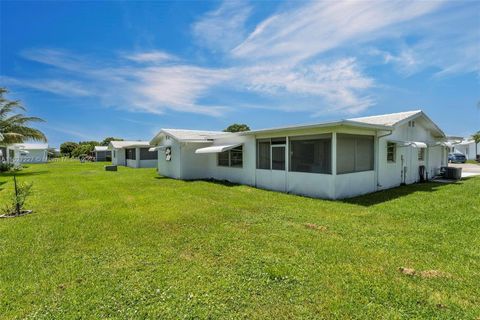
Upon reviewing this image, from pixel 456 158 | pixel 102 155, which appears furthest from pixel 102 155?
pixel 456 158

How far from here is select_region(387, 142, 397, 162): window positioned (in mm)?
14203

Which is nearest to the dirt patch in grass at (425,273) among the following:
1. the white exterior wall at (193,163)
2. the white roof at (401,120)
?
Result: the white roof at (401,120)

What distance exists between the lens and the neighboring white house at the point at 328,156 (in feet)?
37.7

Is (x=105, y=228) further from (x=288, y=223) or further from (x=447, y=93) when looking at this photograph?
(x=447, y=93)

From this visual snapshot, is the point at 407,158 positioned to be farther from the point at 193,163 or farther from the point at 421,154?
the point at 193,163

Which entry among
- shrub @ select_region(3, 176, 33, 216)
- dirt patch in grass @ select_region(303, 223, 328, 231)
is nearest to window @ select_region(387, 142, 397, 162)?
dirt patch in grass @ select_region(303, 223, 328, 231)

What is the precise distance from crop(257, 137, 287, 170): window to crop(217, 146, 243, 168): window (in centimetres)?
194

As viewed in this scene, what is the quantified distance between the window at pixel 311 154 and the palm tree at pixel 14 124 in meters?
27.9

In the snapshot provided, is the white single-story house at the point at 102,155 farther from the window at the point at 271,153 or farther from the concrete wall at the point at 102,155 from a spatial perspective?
the window at the point at 271,153

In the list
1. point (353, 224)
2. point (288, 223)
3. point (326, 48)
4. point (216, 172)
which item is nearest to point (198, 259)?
point (288, 223)

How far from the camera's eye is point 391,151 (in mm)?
14445

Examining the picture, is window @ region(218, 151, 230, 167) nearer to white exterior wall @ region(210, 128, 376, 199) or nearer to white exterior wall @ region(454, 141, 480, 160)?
white exterior wall @ region(210, 128, 376, 199)

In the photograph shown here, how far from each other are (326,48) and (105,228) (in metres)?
13.3

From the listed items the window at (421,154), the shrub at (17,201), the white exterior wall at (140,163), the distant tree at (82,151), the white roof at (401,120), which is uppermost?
the white roof at (401,120)
